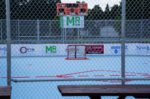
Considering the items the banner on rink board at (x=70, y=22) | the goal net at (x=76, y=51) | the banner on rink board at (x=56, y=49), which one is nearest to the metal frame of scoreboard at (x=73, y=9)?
the banner on rink board at (x=70, y=22)

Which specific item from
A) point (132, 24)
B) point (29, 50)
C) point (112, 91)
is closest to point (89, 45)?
point (132, 24)

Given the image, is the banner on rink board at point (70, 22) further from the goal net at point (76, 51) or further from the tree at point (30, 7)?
the goal net at point (76, 51)

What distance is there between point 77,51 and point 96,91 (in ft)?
30.7

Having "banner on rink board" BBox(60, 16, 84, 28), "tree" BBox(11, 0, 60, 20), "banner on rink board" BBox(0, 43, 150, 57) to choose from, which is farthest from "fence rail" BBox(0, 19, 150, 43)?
"tree" BBox(11, 0, 60, 20)

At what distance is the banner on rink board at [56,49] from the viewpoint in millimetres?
12359

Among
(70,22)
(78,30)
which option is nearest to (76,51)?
(78,30)

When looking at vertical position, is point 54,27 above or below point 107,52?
above

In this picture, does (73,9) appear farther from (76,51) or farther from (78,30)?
(78,30)

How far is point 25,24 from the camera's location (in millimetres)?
12344

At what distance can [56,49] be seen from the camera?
1284cm

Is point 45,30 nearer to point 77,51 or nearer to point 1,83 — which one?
point 77,51

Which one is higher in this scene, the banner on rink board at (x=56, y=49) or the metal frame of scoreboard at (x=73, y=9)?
the metal frame of scoreboard at (x=73, y=9)

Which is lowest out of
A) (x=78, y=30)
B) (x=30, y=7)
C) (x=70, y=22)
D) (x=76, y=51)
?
(x=76, y=51)

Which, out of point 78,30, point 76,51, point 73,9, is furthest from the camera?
point 73,9
